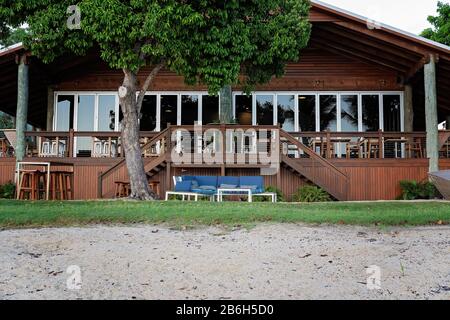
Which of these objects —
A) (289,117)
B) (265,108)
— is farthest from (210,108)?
(289,117)

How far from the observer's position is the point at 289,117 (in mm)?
18953

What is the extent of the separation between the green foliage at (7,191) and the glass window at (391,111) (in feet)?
42.9

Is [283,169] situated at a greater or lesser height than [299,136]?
lesser

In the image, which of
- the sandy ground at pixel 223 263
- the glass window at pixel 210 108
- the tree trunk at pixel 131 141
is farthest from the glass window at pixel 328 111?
the sandy ground at pixel 223 263

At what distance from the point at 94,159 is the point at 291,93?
Result: 7797 mm

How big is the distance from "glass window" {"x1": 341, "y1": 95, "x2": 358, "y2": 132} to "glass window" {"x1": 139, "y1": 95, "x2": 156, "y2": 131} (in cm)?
710

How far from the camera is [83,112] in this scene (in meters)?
19.1

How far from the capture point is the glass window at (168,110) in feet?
62.0

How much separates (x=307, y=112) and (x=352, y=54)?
263cm

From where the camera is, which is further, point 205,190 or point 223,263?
point 205,190

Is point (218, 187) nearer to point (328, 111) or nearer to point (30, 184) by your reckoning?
point (30, 184)

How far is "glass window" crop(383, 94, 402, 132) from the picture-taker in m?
18.9
